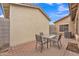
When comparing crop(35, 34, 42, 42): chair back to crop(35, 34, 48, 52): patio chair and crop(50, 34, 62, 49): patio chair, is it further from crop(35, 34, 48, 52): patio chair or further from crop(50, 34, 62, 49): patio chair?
crop(50, 34, 62, 49): patio chair

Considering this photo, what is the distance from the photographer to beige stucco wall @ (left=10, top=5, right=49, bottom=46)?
1972 millimetres

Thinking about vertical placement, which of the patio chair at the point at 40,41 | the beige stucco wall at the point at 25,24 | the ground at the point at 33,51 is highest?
the beige stucco wall at the point at 25,24

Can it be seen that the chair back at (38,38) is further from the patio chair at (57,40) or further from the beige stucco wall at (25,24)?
the patio chair at (57,40)

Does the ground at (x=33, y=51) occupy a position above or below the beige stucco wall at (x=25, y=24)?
below

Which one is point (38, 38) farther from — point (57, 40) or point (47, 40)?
point (57, 40)

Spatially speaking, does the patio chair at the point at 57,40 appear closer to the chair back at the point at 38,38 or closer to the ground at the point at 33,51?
the ground at the point at 33,51

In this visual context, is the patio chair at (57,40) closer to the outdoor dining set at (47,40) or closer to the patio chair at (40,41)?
the outdoor dining set at (47,40)

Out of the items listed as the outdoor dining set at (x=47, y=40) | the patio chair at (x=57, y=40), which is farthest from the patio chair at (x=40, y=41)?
the patio chair at (x=57, y=40)

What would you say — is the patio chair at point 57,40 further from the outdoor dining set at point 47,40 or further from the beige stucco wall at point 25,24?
the beige stucco wall at point 25,24

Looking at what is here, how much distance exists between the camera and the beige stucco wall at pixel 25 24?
6.47 ft

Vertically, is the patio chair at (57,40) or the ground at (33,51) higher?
the patio chair at (57,40)

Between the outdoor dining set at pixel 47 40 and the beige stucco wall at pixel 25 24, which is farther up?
the beige stucco wall at pixel 25 24

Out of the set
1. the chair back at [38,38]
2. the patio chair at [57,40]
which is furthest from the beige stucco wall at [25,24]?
the patio chair at [57,40]

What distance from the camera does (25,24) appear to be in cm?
200
